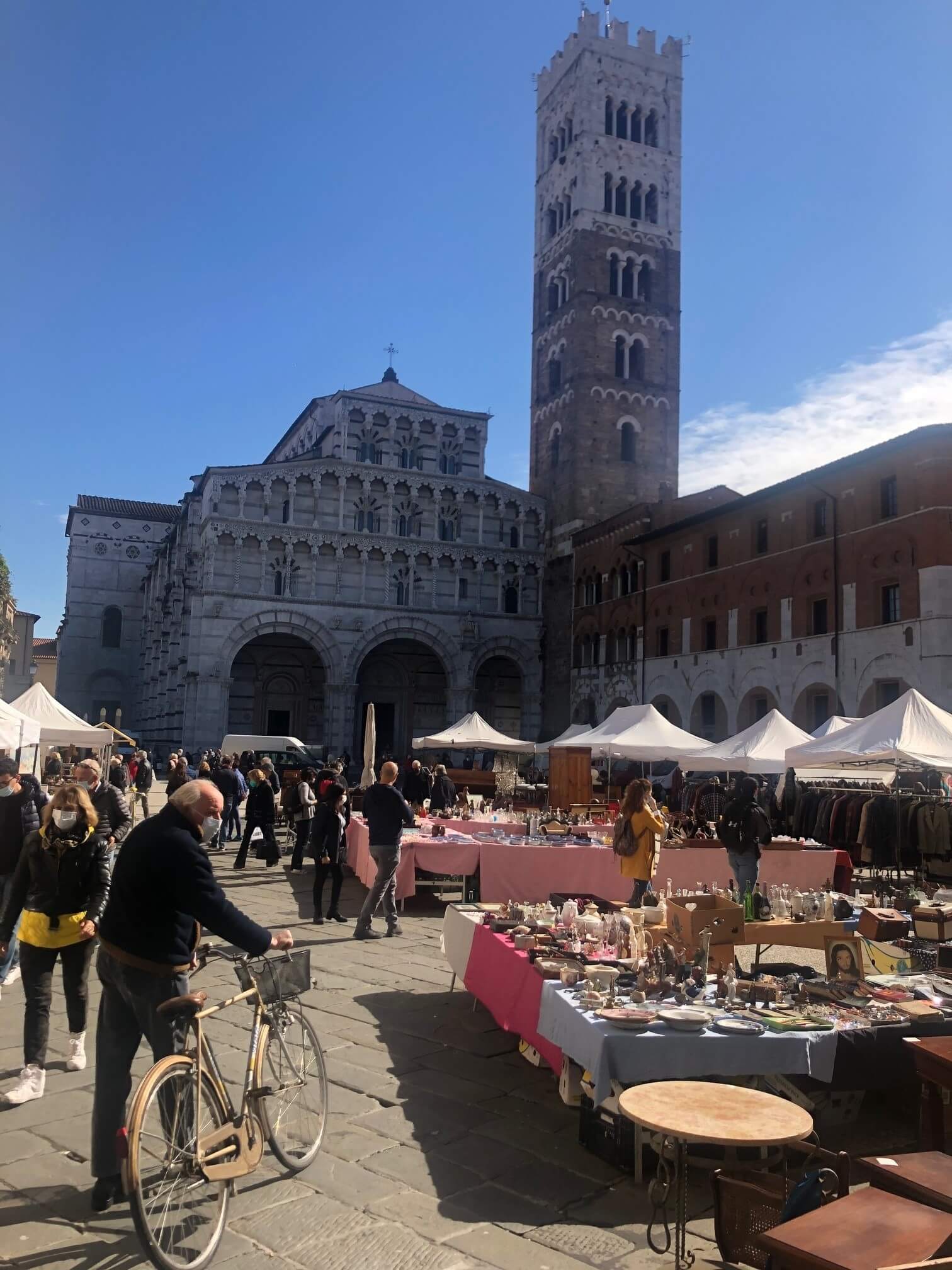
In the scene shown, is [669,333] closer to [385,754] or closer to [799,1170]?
[385,754]

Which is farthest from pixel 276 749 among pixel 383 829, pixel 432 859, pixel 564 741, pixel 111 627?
pixel 111 627

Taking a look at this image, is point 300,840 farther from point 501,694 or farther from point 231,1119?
point 501,694

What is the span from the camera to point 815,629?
81.6 ft

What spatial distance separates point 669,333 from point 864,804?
30.6 m

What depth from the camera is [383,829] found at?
8.78 metres

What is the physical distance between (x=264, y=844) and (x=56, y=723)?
367 centimetres

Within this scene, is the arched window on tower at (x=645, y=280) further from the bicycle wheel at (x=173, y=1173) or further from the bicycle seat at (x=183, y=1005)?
the bicycle wheel at (x=173, y=1173)

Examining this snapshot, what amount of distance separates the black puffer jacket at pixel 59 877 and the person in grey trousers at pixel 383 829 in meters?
3.87

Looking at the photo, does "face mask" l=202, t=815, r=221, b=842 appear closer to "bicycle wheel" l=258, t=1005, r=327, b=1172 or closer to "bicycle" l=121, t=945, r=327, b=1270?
"bicycle" l=121, t=945, r=327, b=1270

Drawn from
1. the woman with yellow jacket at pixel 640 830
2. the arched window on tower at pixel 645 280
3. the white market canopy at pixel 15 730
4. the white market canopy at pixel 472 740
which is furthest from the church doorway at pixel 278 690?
the woman with yellow jacket at pixel 640 830

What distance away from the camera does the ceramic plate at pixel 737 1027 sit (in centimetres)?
417

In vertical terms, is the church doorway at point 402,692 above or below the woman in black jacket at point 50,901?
above

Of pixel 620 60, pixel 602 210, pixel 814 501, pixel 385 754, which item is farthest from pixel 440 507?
pixel 620 60

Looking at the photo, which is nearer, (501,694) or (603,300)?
(603,300)
